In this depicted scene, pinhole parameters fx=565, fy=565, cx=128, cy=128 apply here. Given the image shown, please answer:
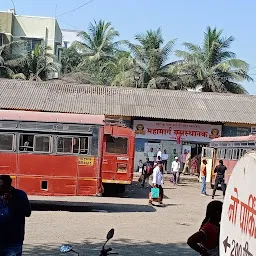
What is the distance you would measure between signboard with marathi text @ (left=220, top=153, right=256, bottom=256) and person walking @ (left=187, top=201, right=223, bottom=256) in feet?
5.56

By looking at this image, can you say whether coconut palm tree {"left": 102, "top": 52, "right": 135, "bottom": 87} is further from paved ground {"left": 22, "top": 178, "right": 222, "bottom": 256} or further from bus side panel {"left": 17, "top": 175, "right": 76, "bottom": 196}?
bus side panel {"left": 17, "top": 175, "right": 76, "bottom": 196}

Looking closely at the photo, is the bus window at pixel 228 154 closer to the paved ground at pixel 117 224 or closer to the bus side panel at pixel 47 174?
the paved ground at pixel 117 224

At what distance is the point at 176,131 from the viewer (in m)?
33.6

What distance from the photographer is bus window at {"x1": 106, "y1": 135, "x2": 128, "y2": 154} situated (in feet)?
66.1

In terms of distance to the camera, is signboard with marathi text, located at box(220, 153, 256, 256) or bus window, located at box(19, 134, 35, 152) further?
bus window, located at box(19, 134, 35, 152)

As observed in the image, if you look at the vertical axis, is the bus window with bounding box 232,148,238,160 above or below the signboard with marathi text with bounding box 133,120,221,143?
below

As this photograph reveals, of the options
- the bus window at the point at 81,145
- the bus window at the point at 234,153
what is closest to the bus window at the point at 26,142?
the bus window at the point at 81,145

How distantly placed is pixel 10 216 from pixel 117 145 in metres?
14.4

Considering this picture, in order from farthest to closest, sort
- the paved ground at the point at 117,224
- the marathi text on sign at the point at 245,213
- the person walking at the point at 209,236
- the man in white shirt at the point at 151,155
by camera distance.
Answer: the man in white shirt at the point at 151,155, the paved ground at the point at 117,224, the person walking at the point at 209,236, the marathi text on sign at the point at 245,213

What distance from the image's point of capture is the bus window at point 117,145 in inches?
794

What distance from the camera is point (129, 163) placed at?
20125mm

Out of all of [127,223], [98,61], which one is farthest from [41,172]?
[98,61]

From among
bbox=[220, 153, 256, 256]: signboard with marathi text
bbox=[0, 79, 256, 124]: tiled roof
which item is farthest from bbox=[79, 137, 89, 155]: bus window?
bbox=[0, 79, 256, 124]: tiled roof

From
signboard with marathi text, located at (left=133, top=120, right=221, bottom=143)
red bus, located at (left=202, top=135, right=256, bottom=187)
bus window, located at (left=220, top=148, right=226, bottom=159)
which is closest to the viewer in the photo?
red bus, located at (left=202, top=135, right=256, bottom=187)
